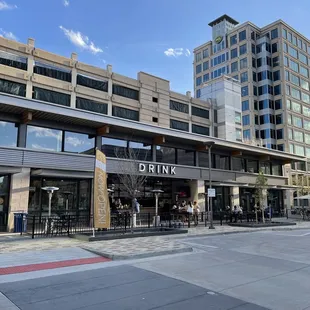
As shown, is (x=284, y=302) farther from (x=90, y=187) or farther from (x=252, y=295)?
(x=90, y=187)

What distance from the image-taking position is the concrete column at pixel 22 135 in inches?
704

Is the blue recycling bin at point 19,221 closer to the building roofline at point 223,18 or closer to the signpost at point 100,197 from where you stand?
the signpost at point 100,197

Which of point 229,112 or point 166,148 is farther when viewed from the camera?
point 229,112

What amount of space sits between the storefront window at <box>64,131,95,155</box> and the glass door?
3887 mm

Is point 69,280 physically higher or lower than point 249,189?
lower

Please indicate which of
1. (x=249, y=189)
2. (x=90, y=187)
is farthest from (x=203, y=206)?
(x=90, y=187)

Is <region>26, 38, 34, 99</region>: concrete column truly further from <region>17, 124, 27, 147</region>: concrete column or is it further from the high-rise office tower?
the high-rise office tower

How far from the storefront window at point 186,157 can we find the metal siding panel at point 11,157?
42.4 ft

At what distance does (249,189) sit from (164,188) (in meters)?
10.5

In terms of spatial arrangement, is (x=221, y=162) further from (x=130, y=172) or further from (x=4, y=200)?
(x=4, y=200)

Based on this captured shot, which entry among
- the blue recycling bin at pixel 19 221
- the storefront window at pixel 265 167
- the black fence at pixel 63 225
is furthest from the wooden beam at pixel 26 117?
the storefront window at pixel 265 167

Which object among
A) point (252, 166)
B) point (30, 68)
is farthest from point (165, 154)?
point (30, 68)

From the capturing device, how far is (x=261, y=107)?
7375 cm

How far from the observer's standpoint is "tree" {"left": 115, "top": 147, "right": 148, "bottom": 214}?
701 inches
